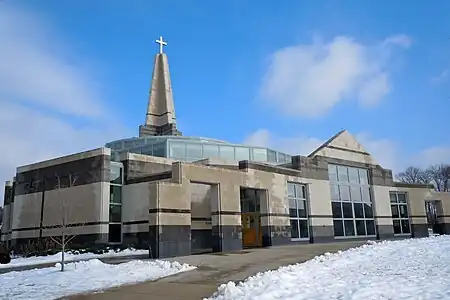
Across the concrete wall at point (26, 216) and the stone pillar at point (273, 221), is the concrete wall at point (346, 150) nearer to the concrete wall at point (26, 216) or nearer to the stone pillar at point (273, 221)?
the stone pillar at point (273, 221)

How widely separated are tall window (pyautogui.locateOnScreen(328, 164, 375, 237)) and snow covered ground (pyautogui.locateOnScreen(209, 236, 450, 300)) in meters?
20.1

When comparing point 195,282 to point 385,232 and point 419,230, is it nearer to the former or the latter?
point 385,232

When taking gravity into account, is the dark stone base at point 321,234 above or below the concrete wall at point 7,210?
below

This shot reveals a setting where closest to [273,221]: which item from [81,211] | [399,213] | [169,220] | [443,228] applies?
[169,220]

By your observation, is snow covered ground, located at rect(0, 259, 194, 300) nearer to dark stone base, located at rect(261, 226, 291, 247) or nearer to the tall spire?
dark stone base, located at rect(261, 226, 291, 247)

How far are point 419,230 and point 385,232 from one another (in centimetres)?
501

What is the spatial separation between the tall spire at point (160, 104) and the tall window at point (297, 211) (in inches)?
762

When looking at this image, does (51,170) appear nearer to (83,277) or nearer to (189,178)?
(189,178)

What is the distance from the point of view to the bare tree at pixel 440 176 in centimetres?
7781

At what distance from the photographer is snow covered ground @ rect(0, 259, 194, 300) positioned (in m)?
11.3

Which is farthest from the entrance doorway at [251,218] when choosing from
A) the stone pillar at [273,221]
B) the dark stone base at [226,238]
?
the dark stone base at [226,238]

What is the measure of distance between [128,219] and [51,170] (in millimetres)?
7995

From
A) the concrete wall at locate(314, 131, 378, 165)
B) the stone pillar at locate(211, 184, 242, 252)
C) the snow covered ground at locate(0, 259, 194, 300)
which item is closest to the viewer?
the snow covered ground at locate(0, 259, 194, 300)

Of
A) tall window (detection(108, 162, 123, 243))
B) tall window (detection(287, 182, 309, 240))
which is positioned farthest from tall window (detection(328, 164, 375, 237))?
tall window (detection(108, 162, 123, 243))
